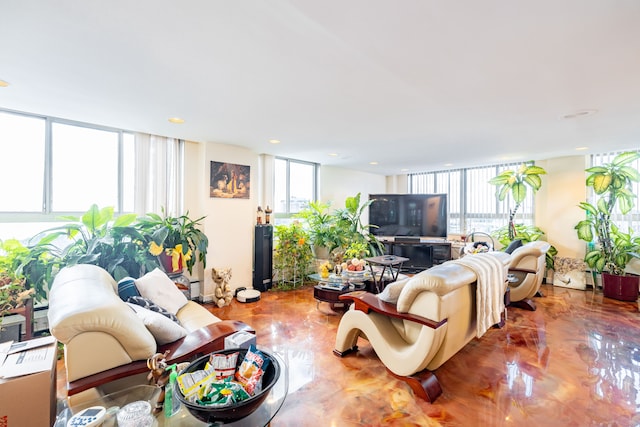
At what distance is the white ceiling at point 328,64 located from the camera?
1537mm

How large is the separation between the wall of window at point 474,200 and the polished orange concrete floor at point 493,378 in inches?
109

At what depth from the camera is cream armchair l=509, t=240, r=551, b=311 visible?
4.04 metres

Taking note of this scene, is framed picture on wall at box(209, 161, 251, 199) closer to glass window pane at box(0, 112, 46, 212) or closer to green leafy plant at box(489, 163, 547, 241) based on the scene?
glass window pane at box(0, 112, 46, 212)

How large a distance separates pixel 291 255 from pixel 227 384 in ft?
13.3

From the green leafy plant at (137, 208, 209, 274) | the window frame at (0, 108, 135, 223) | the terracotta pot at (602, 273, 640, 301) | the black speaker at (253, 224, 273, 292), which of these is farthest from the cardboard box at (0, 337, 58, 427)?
the terracotta pot at (602, 273, 640, 301)

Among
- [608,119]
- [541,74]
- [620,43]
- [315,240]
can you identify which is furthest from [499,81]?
[315,240]

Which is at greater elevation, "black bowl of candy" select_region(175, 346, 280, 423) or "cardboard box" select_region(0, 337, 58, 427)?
"black bowl of candy" select_region(175, 346, 280, 423)

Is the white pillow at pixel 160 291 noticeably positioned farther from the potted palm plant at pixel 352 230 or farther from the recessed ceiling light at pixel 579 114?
the recessed ceiling light at pixel 579 114

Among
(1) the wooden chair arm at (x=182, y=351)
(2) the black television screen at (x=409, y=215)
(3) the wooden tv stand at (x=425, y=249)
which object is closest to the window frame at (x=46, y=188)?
(1) the wooden chair arm at (x=182, y=351)

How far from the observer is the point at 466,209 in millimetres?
6852

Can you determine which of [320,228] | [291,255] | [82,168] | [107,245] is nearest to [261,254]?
[291,255]

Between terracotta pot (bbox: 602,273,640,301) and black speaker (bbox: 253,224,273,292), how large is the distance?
5390mm

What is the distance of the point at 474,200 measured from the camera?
6734 mm

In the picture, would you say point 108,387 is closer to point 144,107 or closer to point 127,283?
point 127,283
